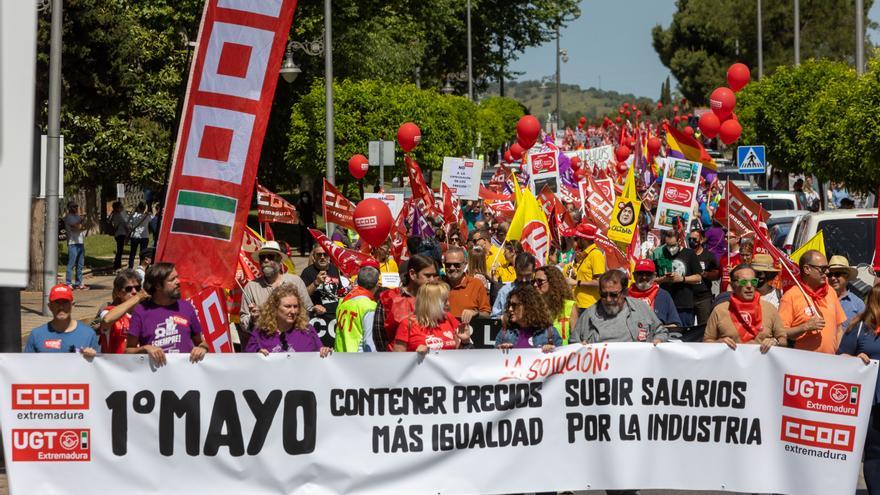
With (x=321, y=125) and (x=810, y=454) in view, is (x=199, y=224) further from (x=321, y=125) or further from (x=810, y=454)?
(x=321, y=125)

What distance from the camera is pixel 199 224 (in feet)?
27.2

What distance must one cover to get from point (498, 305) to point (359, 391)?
3.03 meters

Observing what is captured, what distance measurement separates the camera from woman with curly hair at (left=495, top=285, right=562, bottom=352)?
8.45 metres

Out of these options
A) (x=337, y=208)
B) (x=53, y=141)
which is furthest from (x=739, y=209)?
(x=53, y=141)

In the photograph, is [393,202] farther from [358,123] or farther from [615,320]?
[358,123]

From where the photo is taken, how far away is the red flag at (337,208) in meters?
16.8

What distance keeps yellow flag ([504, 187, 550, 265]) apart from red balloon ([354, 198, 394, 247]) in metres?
1.51

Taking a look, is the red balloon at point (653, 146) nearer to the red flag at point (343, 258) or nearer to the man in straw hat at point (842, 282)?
the red flag at point (343, 258)

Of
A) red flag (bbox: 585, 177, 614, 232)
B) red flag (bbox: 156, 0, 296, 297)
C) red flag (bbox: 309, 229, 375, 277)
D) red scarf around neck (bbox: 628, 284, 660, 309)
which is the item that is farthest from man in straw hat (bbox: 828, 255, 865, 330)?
red flag (bbox: 585, 177, 614, 232)

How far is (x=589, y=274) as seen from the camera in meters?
12.7

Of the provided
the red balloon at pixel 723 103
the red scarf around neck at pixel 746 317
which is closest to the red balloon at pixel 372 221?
the red scarf around neck at pixel 746 317

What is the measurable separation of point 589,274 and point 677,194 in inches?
214

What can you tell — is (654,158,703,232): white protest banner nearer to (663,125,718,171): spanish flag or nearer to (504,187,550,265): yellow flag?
(663,125,718,171): spanish flag

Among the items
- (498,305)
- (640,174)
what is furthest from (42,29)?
(498,305)
